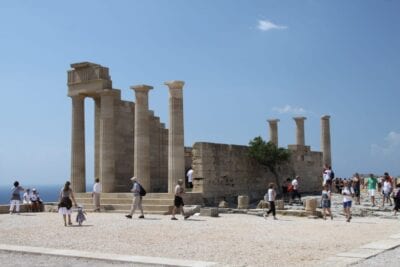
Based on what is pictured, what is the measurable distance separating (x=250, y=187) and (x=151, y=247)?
2001cm

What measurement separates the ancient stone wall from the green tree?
39 cm

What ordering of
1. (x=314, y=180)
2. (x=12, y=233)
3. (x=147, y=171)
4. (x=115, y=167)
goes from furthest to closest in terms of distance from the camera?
(x=314, y=180), (x=115, y=167), (x=147, y=171), (x=12, y=233)

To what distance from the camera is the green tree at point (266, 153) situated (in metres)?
32.6

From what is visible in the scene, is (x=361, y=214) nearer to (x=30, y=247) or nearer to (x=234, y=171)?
(x=234, y=171)

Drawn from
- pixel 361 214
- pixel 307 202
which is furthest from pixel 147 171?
pixel 361 214

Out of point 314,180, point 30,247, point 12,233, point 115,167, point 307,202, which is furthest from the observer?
Answer: point 314,180

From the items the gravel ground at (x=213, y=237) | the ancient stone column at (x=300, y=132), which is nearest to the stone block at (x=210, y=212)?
the gravel ground at (x=213, y=237)

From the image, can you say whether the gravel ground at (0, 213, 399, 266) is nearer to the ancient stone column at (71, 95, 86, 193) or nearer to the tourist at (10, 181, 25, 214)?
the tourist at (10, 181, 25, 214)

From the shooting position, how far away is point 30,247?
12.6 meters

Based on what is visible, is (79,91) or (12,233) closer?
(12,233)

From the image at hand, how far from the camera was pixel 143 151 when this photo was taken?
27.7m

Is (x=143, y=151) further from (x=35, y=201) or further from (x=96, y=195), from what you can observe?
(x=35, y=201)

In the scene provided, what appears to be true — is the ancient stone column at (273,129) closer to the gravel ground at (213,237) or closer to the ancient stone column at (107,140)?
the ancient stone column at (107,140)

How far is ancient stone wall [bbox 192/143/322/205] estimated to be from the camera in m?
27.9
